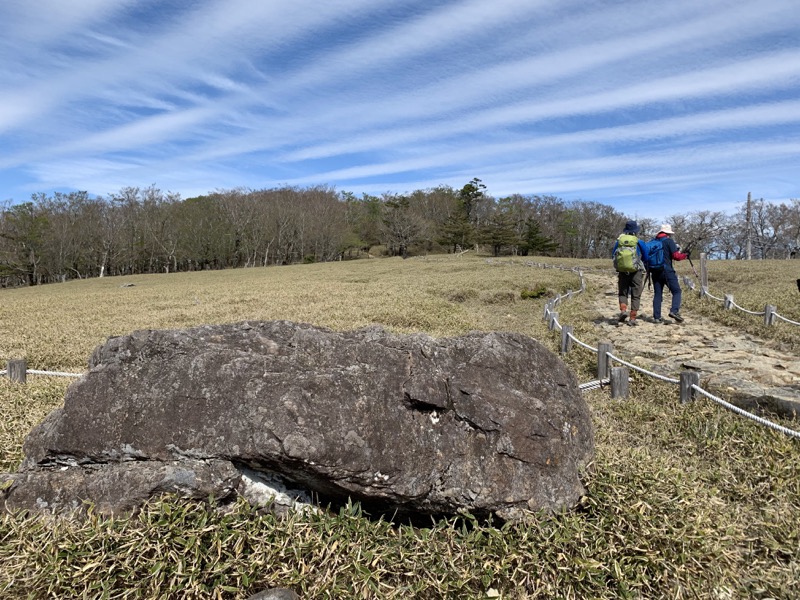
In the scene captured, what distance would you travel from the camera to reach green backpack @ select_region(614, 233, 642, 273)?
1302cm

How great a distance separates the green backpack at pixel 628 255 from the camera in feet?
42.7

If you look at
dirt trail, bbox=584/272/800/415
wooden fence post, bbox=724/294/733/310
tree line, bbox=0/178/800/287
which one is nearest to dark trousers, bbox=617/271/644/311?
dirt trail, bbox=584/272/800/415

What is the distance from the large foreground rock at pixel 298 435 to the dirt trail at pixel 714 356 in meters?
4.54

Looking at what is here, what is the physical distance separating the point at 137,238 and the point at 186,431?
73.1 m

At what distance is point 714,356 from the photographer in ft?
34.5

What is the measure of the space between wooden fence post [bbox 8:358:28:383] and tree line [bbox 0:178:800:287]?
58.5 m

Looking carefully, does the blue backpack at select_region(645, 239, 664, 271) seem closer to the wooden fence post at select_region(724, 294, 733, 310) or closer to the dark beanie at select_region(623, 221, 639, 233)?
the dark beanie at select_region(623, 221, 639, 233)

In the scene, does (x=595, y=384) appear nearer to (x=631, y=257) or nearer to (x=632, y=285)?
(x=631, y=257)

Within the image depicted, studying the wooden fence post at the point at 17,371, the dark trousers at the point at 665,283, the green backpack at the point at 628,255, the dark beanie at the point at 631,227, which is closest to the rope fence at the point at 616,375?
the wooden fence post at the point at 17,371

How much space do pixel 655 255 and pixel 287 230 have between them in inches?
2728

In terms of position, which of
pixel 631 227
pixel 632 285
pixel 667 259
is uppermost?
pixel 631 227

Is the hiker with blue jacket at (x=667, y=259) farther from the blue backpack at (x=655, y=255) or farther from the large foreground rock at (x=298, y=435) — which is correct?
the large foreground rock at (x=298, y=435)

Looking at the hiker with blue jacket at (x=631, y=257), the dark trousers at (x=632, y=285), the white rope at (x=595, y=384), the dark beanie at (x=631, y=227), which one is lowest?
the white rope at (x=595, y=384)

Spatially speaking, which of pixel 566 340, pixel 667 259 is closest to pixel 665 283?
pixel 667 259
